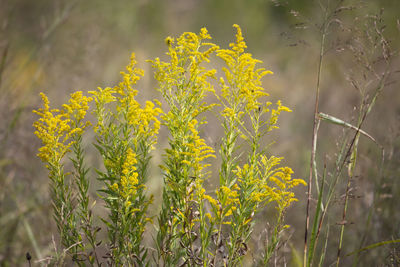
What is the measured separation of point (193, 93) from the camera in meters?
1.79

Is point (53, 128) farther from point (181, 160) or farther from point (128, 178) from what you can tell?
point (181, 160)

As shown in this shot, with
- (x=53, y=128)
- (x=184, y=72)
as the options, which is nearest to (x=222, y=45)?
(x=184, y=72)

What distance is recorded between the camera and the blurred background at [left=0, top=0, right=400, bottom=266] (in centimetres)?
271

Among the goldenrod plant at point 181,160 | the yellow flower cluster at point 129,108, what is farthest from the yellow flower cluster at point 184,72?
the yellow flower cluster at point 129,108

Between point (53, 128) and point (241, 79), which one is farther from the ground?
point (241, 79)

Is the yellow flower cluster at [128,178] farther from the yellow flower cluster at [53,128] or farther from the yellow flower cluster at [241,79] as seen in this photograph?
the yellow flower cluster at [241,79]

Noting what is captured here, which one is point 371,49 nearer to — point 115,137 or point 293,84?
point 115,137

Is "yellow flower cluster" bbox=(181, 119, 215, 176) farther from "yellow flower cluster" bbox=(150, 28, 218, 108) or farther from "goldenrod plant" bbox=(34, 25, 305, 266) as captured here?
"yellow flower cluster" bbox=(150, 28, 218, 108)

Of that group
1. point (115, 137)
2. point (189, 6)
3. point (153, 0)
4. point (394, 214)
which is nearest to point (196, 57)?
point (115, 137)

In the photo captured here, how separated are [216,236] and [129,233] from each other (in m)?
0.43

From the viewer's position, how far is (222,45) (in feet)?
41.2

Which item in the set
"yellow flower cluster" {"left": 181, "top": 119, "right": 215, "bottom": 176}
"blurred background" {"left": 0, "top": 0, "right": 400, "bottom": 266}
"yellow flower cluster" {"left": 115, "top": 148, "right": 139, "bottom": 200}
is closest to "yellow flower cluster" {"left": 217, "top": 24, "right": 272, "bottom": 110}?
"yellow flower cluster" {"left": 181, "top": 119, "right": 215, "bottom": 176}

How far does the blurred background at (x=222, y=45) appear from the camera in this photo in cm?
271

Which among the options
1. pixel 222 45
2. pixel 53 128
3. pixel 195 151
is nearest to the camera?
pixel 195 151
